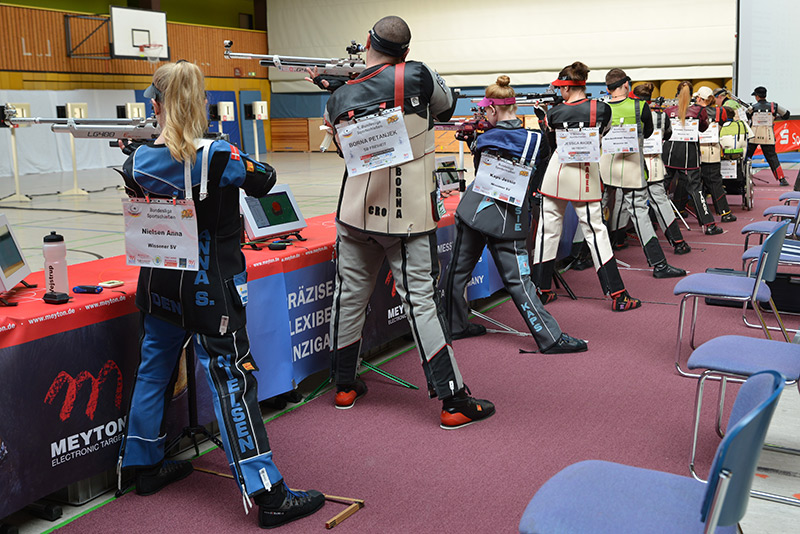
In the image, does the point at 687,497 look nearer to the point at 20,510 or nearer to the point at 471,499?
the point at 471,499

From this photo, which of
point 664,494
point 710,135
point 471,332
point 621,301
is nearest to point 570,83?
point 621,301

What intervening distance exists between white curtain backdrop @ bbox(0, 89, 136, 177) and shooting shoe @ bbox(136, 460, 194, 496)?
49.3 ft

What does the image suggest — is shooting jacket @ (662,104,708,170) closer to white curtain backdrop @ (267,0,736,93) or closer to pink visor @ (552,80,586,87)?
pink visor @ (552,80,586,87)

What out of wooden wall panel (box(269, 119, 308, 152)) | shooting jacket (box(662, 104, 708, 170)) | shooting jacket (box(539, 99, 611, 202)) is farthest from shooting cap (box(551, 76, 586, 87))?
wooden wall panel (box(269, 119, 308, 152))

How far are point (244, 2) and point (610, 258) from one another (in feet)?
68.5

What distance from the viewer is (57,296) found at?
8.54ft

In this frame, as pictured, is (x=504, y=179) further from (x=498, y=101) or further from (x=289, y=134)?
(x=289, y=134)

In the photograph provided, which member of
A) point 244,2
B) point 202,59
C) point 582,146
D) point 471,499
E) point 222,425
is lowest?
point 471,499

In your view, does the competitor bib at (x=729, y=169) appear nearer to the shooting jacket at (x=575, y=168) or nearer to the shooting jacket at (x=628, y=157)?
the shooting jacket at (x=628, y=157)

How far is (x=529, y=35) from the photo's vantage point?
19.3 metres

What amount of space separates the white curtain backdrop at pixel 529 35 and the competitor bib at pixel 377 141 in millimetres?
16061

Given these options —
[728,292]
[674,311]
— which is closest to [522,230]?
[728,292]

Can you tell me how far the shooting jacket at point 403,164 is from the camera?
3100 millimetres

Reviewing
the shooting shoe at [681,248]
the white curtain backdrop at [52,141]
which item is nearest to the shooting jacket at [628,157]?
the shooting shoe at [681,248]
